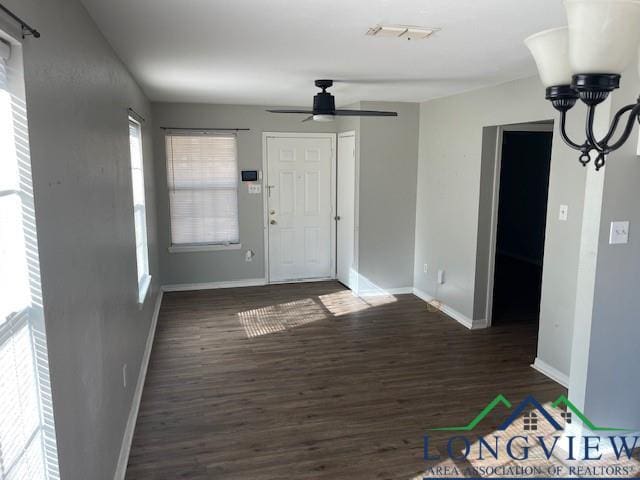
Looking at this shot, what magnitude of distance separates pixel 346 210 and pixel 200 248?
Result: 1.97 m

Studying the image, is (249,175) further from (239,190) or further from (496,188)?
(496,188)

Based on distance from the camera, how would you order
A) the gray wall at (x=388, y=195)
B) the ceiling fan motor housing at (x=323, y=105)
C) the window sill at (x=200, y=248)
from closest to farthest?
the ceiling fan motor housing at (x=323, y=105) < the gray wall at (x=388, y=195) < the window sill at (x=200, y=248)

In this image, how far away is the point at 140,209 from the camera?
435cm

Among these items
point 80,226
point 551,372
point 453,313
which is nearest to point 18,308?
point 80,226

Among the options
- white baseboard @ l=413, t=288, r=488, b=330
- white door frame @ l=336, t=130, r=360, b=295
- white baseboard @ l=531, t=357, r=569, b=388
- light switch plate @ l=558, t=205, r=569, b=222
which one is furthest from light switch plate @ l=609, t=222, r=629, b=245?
white door frame @ l=336, t=130, r=360, b=295

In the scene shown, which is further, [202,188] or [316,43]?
[202,188]

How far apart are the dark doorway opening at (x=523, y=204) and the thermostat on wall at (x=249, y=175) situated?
3.72 m

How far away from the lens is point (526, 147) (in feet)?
25.1

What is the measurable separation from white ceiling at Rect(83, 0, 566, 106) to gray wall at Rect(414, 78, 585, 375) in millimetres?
312

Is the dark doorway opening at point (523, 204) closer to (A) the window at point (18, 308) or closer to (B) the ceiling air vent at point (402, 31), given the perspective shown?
(B) the ceiling air vent at point (402, 31)

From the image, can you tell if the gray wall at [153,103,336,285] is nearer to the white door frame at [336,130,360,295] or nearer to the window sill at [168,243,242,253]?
the window sill at [168,243,242,253]

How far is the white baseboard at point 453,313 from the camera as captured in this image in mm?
4875

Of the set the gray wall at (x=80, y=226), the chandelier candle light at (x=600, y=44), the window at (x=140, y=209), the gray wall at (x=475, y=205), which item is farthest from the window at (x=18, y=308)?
the gray wall at (x=475, y=205)

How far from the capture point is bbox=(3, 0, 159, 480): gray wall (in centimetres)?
152
